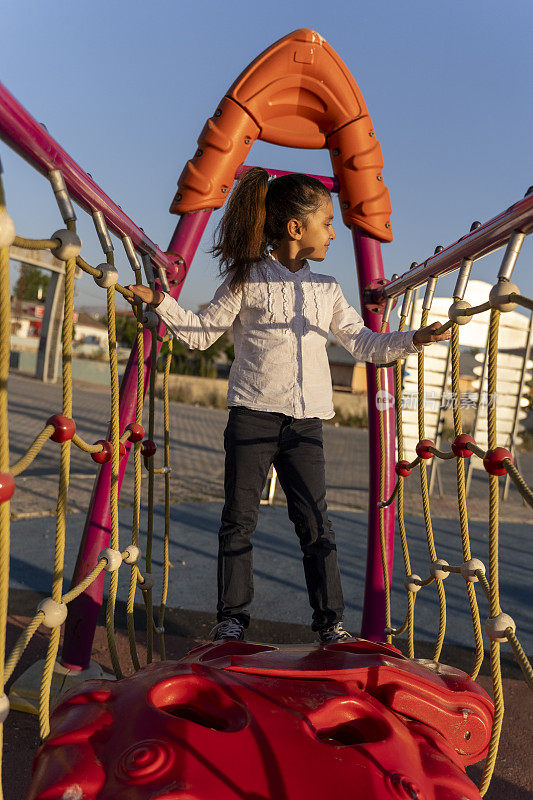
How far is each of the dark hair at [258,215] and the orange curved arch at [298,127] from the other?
34 cm

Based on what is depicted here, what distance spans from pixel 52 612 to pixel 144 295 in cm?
79

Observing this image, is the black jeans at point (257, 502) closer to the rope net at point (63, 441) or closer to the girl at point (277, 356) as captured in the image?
the girl at point (277, 356)

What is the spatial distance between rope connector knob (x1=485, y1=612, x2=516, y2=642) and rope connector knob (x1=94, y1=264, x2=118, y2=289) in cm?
103

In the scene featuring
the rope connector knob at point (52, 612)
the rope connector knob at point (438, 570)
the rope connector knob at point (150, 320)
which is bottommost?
the rope connector knob at point (438, 570)

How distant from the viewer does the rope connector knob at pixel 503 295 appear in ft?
3.81

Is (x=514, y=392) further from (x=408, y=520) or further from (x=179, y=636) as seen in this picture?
(x=179, y=636)

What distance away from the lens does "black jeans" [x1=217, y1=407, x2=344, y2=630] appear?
179 cm

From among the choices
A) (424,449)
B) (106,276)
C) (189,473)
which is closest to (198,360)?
(189,473)

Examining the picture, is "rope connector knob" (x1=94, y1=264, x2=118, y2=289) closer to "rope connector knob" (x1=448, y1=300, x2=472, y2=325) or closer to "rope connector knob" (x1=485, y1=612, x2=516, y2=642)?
"rope connector knob" (x1=448, y1=300, x2=472, y2=325)

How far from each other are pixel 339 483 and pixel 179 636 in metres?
4.19

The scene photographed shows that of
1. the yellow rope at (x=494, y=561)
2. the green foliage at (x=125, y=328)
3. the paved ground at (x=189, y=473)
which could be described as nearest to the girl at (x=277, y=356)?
the yellow rope at (x=494, y=561)

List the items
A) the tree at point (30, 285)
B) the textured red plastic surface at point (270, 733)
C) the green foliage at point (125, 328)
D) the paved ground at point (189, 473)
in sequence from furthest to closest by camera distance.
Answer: the tree at point (30, 285) < the green foliage at point (125, 328) < the paved ground at point (189, 473) < the textured red plastic surface at point (270, 733)

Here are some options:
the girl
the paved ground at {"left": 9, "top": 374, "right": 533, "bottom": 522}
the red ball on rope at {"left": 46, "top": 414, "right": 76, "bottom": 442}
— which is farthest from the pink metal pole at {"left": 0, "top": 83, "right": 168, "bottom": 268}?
the paved ground at {"left": 9, "top": 374, "right": 533, "bottom": 522}

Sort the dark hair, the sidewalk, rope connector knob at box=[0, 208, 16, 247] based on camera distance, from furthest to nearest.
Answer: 1. the sidewalk
2. the dark hair
3. rope connector knob at box=[0, 208, 16, 247]
